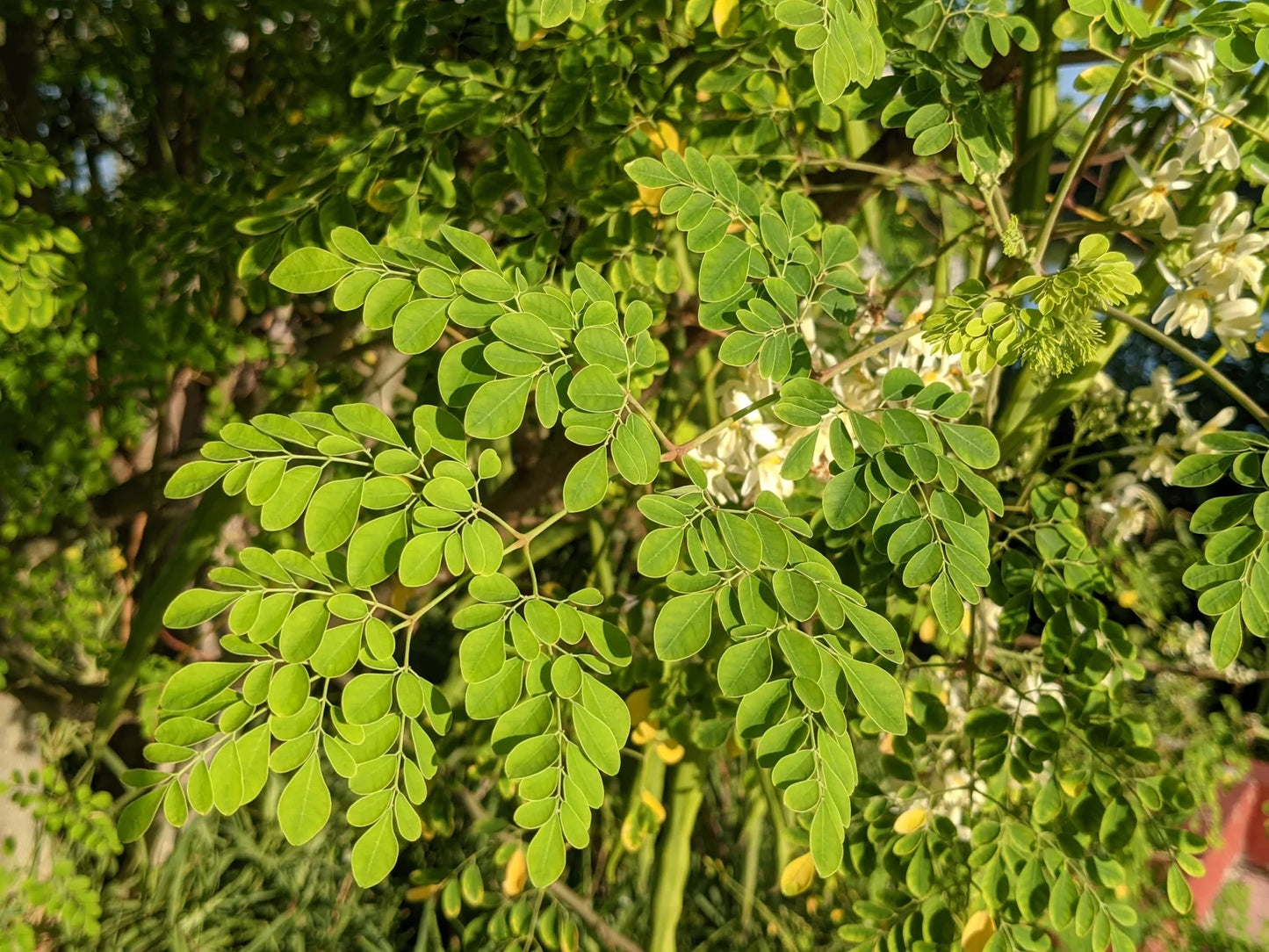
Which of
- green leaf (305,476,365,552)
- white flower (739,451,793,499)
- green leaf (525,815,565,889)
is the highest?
green leaf (305,476,365,552)

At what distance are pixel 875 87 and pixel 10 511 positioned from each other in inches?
51.0

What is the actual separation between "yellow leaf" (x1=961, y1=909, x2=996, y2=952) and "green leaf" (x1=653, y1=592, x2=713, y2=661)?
0.48 metres

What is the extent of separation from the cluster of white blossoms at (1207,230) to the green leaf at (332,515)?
2.06 feet

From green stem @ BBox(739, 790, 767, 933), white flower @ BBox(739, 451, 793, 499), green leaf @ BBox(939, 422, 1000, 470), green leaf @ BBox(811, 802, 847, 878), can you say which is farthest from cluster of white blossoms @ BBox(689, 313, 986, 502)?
green stem @ BBox(739, 790, 767, 933)

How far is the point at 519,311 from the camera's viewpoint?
1.62 feet

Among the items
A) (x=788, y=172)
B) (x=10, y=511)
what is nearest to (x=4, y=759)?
(x=10, y=511)

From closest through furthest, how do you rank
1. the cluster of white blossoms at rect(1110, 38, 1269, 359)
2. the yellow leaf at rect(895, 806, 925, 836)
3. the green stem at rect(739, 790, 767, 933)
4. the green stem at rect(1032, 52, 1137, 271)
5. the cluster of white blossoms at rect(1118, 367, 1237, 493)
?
1. the green stem at rect(1032, 52, 1137, 271)
2. the cluster of white blossoms at rect(1110, 38, 1269, 359)
3. the yellow leaf at rect(895, 806, 925, 836)
4. the cluster of white blossoms at rect(1118, 367, 1237, 493)
5. the green stem at rect(739, 790, 767, 933)

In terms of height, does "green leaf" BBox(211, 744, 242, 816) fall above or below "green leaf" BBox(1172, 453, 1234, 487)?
above

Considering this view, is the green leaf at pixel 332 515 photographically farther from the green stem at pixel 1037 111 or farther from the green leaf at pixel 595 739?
the green stem at pixel 1037 111

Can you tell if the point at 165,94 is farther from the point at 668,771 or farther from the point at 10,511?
the point at 668,771

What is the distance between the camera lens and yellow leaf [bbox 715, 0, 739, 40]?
0.73m

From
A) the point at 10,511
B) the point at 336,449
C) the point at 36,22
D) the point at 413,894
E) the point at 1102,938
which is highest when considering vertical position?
the point at 36,22

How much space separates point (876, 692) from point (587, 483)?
0.20 metres

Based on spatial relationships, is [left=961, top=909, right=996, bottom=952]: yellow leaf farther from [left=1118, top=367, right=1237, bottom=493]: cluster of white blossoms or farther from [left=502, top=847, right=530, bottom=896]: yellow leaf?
[left=502, top=847, right=530, bottom=896]: yellow leaf
